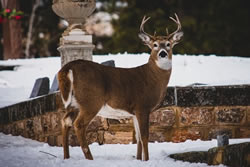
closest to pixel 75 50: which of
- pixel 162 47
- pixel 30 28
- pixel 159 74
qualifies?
pixel 159 74

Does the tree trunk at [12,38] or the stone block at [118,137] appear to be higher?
the tree trunk at [12,38]

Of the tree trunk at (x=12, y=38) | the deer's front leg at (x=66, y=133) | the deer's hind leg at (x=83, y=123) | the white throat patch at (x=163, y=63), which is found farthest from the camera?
the tree trunk at (x=12, y=38)

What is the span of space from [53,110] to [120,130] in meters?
1.00

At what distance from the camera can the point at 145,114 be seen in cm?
695

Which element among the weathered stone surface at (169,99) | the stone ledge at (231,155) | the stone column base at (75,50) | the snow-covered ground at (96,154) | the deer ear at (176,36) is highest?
the deer ear at (176,36)

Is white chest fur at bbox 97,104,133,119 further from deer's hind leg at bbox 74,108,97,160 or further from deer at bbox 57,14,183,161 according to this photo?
deer's hind leg at bbox 74,108,97,160

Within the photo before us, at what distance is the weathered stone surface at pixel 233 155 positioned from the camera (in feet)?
19.4

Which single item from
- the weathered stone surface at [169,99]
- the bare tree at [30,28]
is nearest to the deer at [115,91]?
the weathered stone surface at [169,99]

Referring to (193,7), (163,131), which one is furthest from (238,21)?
(163,131)

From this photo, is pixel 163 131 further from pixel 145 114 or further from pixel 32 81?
pixel 32 81

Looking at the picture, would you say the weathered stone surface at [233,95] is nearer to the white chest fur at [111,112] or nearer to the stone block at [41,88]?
the white chest fur at [111,112]

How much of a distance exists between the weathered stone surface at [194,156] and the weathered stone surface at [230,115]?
1.88m

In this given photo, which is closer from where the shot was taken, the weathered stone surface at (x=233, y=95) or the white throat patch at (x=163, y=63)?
the white throat patch at (x=163, y=63)

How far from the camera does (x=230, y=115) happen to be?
28.7 feet
